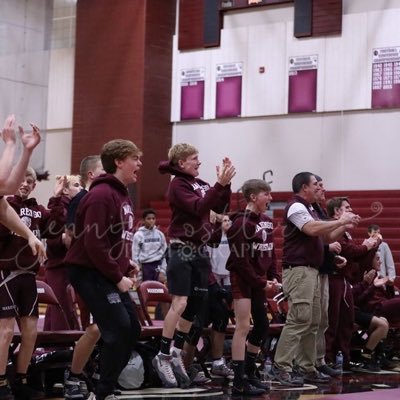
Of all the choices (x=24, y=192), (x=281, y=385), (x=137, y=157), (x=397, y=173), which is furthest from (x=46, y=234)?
(x=397, y=173)

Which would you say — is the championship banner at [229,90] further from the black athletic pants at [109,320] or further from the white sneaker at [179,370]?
the black athletic pants at [109,320]

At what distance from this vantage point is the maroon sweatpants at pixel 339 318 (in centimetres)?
880

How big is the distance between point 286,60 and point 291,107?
1052 mm

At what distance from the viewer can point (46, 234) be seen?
23.6 ft

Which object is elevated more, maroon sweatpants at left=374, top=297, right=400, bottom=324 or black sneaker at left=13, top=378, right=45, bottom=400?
maroon sweatpants at left=374, top=297, right=400, bottom=324

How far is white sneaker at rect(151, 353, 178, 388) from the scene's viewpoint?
274 inches

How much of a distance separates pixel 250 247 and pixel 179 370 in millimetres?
1197

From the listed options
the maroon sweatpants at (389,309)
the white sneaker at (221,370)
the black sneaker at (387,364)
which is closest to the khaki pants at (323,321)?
the white sneaker at (221,370)

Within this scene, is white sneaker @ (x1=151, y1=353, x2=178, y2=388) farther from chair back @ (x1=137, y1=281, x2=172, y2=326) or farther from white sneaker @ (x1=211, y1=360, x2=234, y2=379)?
chair back @ (x1=137, y1=281, x2=172, y2=326)

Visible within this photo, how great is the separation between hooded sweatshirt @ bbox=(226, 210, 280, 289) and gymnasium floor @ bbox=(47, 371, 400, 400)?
0.93 m

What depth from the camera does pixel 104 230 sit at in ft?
17.6

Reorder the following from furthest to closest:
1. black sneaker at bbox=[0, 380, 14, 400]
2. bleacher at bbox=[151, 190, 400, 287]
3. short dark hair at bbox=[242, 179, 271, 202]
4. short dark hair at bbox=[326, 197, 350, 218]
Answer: bleacher at bbox=[151, 190, 400, 287], short dark hair at bbox=[326, 197, 350, 218], short dark hair at bbox=[242, 179, 271, 202], black sneaker at bbox=[0, 380, 14, 400]

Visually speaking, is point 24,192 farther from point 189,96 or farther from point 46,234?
point 189,96

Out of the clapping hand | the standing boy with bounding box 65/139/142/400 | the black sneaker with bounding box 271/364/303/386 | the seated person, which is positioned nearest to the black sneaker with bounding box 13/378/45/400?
the standing boy with bounding box 65/139/142/400
